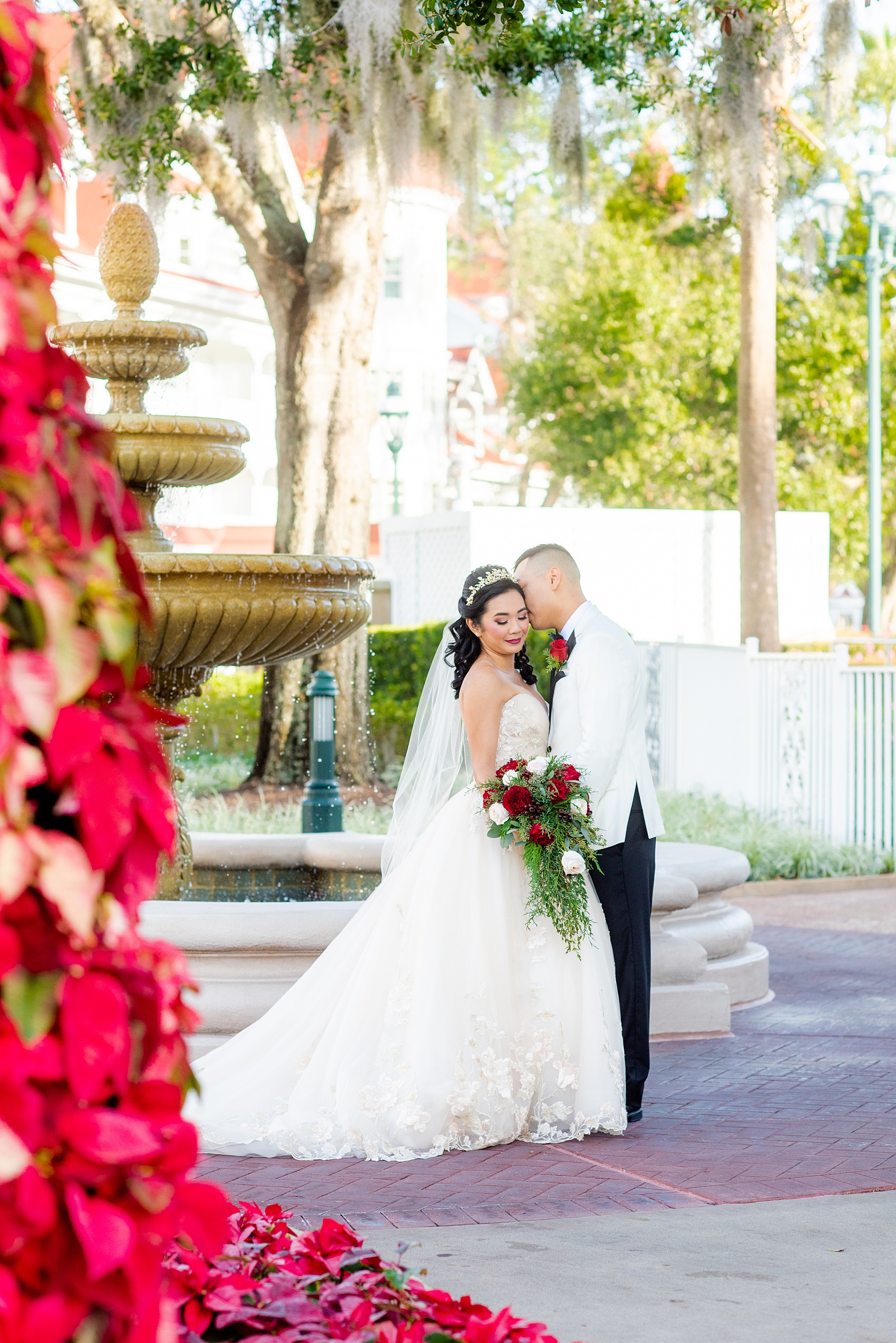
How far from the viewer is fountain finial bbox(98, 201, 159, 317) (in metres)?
7.37

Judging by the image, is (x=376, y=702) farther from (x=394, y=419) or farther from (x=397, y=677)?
(x=394, y=419)

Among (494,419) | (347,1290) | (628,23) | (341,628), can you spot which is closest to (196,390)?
(494,419)

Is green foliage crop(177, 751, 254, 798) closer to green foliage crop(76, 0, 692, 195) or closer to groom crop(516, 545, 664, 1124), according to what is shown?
green foliage crop(76, 0, 692, 195)

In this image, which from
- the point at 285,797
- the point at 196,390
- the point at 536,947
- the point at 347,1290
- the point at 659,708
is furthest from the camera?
the point at 196,390

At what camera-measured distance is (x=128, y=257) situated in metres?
7.41

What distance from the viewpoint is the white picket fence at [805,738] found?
512 inches

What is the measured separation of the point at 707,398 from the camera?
3139 centimetres

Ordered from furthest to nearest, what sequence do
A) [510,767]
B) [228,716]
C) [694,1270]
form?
1. [228,716]
2. [510,767]
3. [694,1270]

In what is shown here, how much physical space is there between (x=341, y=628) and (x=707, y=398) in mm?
25337

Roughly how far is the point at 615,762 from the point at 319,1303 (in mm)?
3358

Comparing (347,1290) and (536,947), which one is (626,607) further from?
(347,1290)

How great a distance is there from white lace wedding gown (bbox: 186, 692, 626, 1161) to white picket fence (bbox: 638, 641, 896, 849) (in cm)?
740

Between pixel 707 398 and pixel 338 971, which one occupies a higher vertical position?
pixel 707 398

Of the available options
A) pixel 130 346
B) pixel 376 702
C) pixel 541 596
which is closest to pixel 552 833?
pixel 541 596
